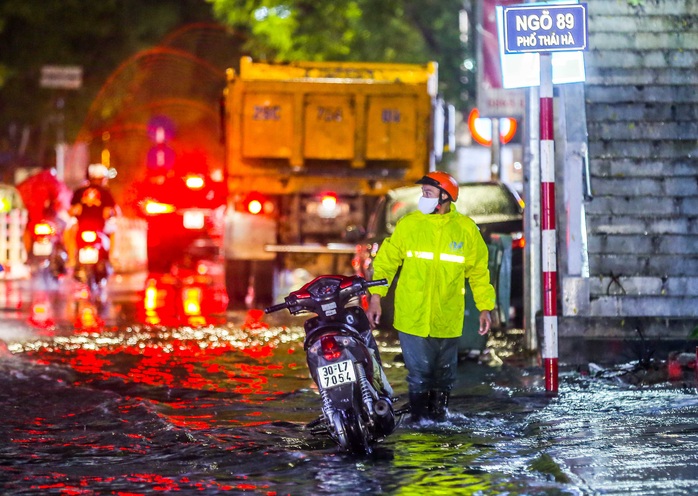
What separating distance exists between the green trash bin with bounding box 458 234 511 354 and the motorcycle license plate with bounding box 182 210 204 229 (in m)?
9.73

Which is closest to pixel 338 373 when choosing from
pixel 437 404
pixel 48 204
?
pixel 437 404

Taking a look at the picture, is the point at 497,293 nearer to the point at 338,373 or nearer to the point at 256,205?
the point at 338,373

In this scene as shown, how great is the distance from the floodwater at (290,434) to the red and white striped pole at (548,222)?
465mm

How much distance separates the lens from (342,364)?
26.3ft

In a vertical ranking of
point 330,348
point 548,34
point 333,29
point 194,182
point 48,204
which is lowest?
point 330,348

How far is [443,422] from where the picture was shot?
923 centimetres

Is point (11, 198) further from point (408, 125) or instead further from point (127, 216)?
point (408, 125)

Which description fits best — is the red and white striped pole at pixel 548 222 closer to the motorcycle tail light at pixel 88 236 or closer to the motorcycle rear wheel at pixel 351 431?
the motorcycle rear wheel at pixel 351 431

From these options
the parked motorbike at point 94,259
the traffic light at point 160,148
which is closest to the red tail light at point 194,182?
the traffic light at point 160,148

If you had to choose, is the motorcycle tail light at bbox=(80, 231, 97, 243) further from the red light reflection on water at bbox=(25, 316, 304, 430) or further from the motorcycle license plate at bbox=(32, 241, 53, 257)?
the red light reflection on water at bbox=(25, 316, 304, 430)

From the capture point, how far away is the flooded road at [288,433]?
7.30 meters

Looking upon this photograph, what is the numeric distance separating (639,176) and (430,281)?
202 inches

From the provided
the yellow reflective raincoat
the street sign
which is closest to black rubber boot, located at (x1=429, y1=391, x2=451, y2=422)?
the yellow reflective raincoat

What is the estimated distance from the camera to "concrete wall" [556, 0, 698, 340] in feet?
40.1
